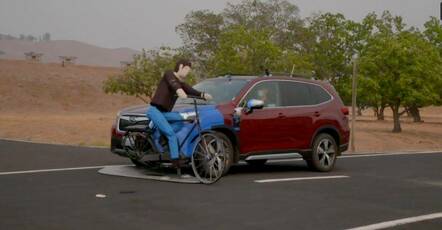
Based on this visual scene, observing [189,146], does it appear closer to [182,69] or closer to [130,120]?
[182,69]

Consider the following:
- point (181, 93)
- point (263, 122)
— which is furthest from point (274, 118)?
point (181, 93)

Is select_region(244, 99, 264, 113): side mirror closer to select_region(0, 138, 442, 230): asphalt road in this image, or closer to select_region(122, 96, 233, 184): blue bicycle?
select_region(122, 96, 233, 184): blue bicycle

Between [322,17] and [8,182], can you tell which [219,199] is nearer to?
[8,182]

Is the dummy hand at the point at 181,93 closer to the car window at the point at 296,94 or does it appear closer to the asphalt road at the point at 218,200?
the asphalt road at the point at 218,200

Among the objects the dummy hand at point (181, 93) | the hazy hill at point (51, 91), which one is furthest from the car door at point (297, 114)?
the hazy hill at point (51, 91)

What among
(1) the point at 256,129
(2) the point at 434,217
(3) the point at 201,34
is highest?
(3) the point at 201,34

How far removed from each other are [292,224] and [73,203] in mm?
2675

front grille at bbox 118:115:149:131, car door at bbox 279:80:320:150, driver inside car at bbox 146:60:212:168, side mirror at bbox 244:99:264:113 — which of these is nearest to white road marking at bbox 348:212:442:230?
driver inside car at bbox 146:60:212:168

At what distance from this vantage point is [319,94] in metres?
12.7

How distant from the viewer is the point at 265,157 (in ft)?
37.6

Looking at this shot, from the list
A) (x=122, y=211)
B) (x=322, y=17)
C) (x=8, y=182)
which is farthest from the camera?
(x=322, y=17)

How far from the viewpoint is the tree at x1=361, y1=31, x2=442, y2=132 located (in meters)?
39.0

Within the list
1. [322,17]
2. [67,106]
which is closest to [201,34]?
[322,17]

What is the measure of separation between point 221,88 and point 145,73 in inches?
1263
